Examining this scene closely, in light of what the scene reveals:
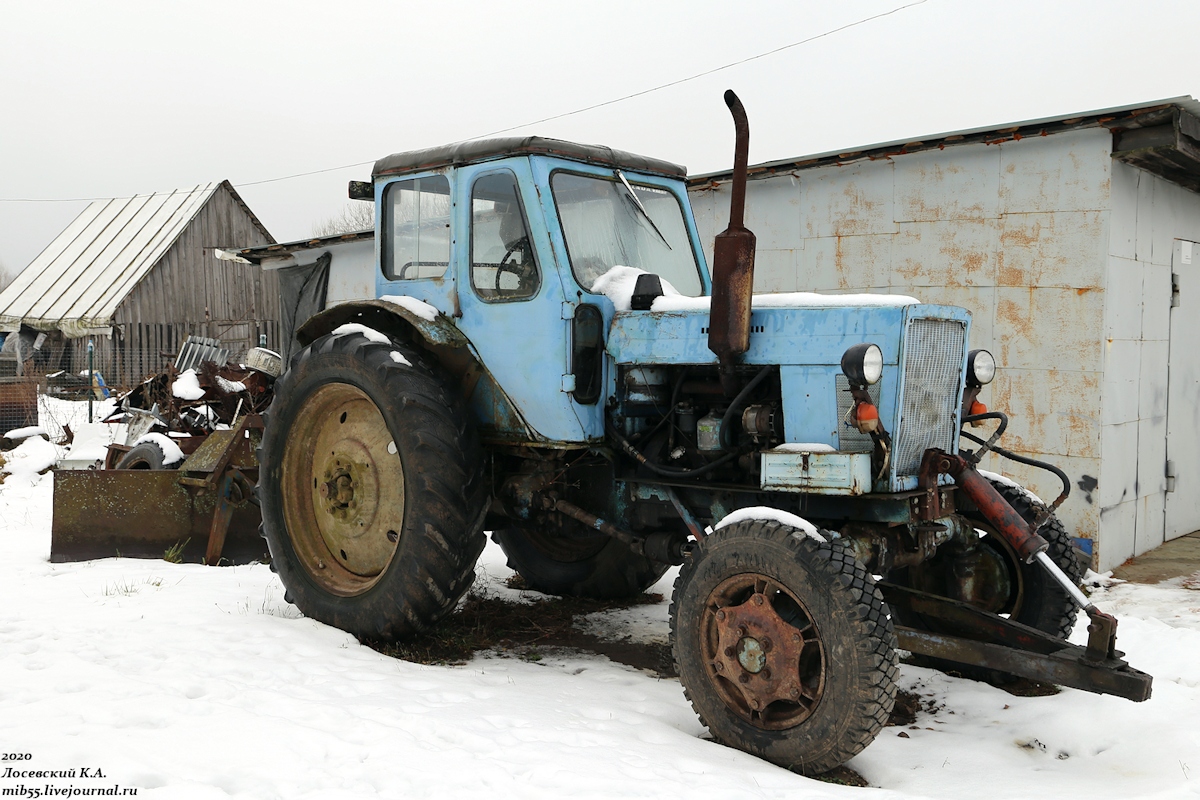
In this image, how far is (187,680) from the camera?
12.6ft

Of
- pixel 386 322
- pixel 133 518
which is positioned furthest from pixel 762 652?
pixel 133 518

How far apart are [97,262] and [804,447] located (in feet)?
86.3

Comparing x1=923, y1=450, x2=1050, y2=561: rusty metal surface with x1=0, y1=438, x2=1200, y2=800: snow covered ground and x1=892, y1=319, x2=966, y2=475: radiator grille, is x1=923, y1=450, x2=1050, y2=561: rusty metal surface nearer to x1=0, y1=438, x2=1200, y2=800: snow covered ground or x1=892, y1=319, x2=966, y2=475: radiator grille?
x1=892, y1=319, x2=966, y2=475: radiator grille

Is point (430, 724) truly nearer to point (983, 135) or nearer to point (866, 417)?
point (866, 417)

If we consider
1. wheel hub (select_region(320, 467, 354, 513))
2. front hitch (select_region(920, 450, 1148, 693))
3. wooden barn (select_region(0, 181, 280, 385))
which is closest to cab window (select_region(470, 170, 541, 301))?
wheel hub (select_region(320, 467, 354, 513))

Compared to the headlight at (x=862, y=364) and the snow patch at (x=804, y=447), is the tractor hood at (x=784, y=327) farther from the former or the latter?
the snow patch at (x=804, y=447)

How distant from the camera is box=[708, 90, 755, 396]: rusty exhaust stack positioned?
3867 millimetres

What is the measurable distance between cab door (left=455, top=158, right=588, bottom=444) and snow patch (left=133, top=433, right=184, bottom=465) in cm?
438

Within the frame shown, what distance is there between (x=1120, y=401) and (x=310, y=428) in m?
5.60

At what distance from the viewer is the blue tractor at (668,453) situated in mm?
3633

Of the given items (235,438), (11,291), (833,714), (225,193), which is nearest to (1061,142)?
(833,714)

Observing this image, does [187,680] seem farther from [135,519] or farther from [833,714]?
[135,519]

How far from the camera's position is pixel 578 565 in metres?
5.95

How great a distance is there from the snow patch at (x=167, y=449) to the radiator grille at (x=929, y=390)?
20.8 ft
